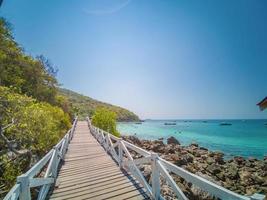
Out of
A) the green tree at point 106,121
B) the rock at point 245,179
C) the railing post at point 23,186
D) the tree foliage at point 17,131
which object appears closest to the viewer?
the railing post at point 23,186

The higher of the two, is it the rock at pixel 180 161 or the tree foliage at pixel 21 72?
the tree foliage at pixel 21 72

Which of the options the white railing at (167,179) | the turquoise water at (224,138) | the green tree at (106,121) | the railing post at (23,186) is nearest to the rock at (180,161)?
the green tree at (106,121)

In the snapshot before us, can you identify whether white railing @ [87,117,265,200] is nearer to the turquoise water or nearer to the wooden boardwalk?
the wooden boardwalk

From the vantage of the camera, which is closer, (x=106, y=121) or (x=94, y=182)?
(x=94, y=182)

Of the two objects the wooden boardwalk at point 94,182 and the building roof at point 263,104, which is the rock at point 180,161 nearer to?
the wooden boardwalk at point 94,182

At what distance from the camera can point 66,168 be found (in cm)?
823

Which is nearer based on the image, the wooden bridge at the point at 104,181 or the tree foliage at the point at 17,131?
the wooden bridge at the point at 104,181

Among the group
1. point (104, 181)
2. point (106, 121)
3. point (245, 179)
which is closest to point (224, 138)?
point (106, 121)

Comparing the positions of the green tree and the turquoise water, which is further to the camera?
the turquoise water

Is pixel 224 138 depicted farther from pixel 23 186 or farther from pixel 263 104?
pixel 23 186

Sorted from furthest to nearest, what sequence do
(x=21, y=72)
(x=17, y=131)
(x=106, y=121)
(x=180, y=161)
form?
1. (x=106, y=121)
2. (x=21, y=72)
3. (x=180, y=161)
4. (x=17, y=131)

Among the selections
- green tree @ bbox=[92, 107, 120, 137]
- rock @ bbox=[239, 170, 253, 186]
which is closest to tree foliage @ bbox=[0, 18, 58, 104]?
green tree @ bbox=[92, 107, 120, 137]

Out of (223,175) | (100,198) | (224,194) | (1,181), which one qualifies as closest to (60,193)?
(100,198)

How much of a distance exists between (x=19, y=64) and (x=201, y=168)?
20039 mm
